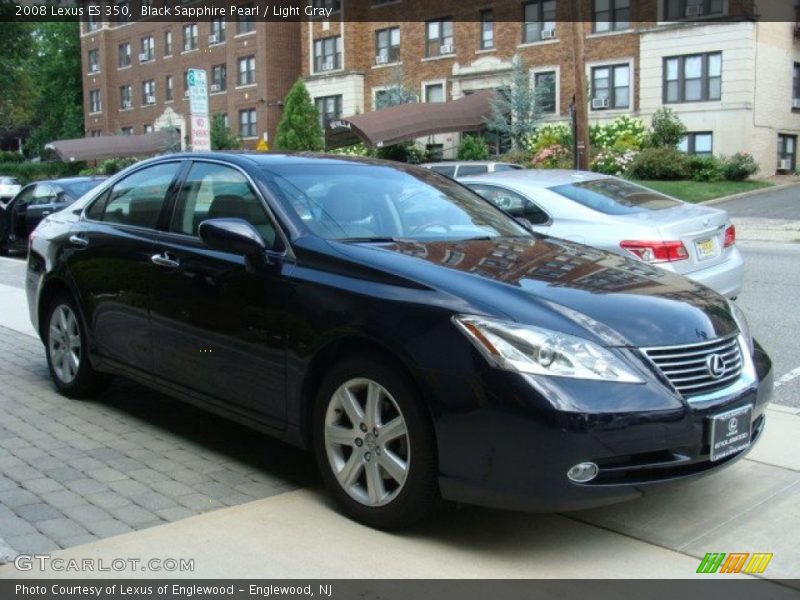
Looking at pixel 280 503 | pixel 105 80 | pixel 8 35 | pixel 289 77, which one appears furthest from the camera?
pixel 105 80

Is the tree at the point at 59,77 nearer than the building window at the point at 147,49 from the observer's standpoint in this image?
No

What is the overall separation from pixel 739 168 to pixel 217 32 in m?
33.7

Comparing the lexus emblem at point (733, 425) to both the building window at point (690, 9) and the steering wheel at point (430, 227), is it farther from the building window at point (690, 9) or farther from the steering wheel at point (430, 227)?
the building window at point (690, 9)

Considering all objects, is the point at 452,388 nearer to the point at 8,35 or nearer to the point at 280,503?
the point at 280,503

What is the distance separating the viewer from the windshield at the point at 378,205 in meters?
4.67

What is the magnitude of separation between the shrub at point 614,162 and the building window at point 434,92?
11939mm

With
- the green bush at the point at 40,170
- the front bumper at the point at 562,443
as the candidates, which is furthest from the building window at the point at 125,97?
the front bumper at the point at 562,443

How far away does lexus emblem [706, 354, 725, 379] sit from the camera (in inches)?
150


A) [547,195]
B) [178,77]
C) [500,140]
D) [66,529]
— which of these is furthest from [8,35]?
[66,529]

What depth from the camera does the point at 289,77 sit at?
2004 inches

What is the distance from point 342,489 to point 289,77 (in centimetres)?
4898

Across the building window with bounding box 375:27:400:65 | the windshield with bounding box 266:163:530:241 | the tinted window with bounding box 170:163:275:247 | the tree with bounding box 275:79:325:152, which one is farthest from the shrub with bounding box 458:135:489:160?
the tinted window with bounding box 170:163:275:247

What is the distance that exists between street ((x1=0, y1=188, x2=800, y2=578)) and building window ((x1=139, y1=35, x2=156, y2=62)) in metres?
58.0
